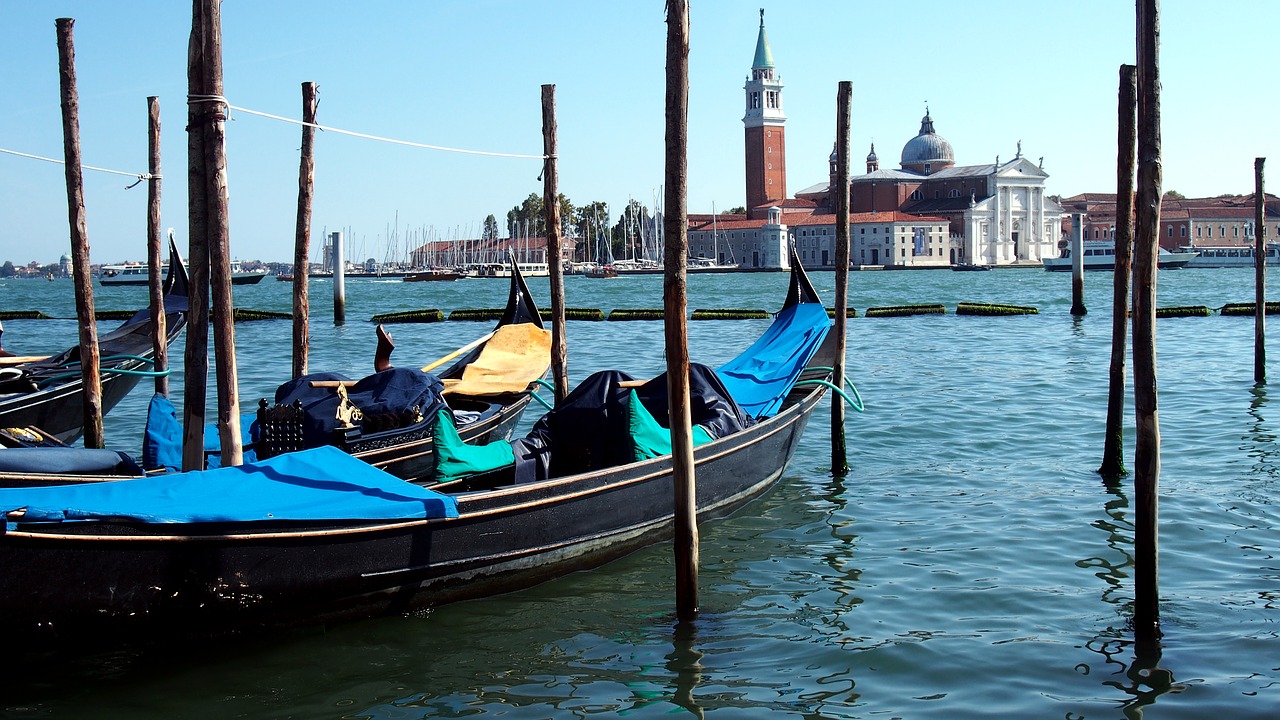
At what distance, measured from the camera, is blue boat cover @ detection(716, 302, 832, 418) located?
725 cm

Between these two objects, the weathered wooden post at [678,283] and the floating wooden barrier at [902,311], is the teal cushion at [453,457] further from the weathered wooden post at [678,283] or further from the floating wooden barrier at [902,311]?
the floating wooden barrier at [902,311]

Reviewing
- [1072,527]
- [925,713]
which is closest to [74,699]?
[925,713]

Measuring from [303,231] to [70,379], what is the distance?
2076 millimetres

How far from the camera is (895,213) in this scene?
76.0m

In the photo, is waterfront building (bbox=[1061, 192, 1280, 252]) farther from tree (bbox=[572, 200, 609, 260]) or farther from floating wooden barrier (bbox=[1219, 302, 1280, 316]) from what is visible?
floating wooden barrier (bbox=[1219, 302, 1280, 316])

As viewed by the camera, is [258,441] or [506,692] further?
[258,441]

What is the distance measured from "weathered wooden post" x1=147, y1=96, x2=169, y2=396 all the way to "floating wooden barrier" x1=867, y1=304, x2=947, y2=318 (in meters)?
17.7

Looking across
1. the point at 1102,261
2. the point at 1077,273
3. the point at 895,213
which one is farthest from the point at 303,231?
the point at 895,213

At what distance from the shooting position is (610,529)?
17.1 ft

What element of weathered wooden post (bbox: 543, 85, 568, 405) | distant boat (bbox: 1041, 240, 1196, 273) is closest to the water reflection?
weathered wooden post (bbox: 543, 85, 568, 405)

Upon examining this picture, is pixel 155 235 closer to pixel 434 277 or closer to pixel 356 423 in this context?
pixel 356 423

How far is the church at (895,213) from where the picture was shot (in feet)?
249

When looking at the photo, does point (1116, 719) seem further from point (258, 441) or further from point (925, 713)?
point (258, 441)

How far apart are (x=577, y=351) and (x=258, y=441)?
426 inches
